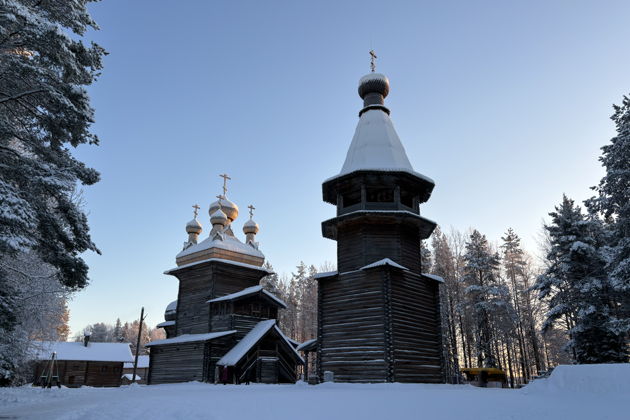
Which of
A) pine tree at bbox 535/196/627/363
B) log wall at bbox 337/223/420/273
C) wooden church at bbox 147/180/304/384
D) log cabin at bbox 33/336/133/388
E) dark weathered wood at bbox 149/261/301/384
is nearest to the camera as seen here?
log wall at bbox 337/223/420/273

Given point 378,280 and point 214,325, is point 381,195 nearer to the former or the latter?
point 378,280

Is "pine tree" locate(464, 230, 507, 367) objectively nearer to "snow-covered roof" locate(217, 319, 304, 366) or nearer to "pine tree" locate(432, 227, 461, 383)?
"pine tree" locate(432, 227, 461, 383)

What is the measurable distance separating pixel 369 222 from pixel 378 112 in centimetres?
718

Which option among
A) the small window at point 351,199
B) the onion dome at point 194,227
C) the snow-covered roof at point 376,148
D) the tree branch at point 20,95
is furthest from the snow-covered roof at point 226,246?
the tree branch at point 20,95

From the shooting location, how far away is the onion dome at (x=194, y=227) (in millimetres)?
39969

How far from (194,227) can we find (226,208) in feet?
13.5

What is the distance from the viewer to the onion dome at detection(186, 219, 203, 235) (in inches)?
1574

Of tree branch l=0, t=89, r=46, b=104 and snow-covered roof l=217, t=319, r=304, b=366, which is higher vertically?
tree branch l=0, t=89, r=46, b=104

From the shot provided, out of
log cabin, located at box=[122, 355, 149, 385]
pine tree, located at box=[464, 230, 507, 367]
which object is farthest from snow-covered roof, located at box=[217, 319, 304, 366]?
log cabin, located at box=[122, 355, 149, 385]

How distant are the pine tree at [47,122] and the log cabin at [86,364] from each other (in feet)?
123

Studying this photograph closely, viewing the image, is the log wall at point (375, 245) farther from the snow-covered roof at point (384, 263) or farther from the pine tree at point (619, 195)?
the pine tree at point (619, 195)

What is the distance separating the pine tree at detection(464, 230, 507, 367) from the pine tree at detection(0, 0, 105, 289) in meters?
27.8

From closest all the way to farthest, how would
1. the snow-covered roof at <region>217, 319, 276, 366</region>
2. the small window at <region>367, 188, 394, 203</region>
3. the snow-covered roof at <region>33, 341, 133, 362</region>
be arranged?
1. the small window at <region>367, 188, 394, 203</region>
2. the snow-covered roof at <region>217, 319, 276, 366</region>
3. the snow-covered roof at <region>33, 341, 133, 362</region>

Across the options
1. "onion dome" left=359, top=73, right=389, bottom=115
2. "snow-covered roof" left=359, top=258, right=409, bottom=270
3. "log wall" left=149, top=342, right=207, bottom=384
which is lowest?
"log wall" left=149, top=342, right=207, bottom=384
